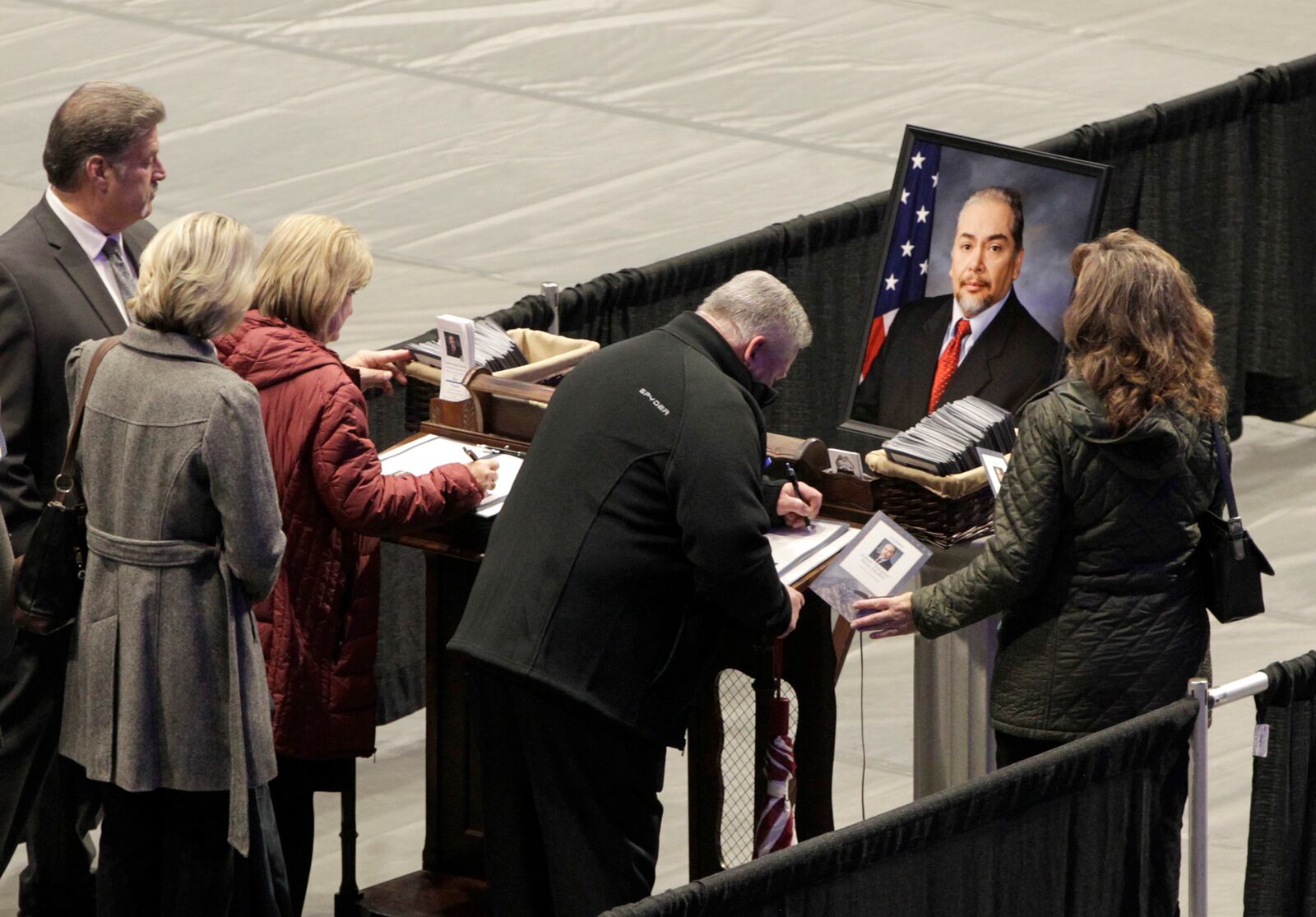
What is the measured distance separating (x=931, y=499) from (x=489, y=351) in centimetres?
122

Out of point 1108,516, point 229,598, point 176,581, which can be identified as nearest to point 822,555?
point 1108,516

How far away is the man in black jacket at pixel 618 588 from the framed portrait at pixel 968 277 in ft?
4.39

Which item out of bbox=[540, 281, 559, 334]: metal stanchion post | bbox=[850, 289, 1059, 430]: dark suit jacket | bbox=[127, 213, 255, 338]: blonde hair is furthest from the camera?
bbox=[540, 281, 559, 334]: metal stanchion post

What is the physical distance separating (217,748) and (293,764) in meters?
0.46

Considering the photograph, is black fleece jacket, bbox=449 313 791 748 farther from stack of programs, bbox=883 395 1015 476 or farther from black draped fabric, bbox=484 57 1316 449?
black draped fabric, bbox=484 57 1316 449

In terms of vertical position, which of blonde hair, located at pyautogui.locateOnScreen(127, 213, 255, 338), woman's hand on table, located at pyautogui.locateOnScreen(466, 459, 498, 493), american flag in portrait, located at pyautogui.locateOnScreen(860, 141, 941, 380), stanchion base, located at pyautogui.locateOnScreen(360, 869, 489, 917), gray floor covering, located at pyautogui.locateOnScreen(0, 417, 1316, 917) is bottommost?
gray floor covering, located at pyautogui.locateOnScreen(0, 417, 1316, 917)

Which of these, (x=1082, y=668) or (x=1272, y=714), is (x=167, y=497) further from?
(x=1272, y=714)

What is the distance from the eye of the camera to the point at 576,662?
479cm

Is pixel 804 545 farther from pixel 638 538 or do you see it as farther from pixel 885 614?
pixel 638 538

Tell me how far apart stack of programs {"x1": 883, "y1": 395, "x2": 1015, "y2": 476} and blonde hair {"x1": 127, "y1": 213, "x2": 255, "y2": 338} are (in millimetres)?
1621

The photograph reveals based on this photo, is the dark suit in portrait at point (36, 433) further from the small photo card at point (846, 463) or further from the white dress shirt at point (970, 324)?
the white dress shirt at point (970, 324)

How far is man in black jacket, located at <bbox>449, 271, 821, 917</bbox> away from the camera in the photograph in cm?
470

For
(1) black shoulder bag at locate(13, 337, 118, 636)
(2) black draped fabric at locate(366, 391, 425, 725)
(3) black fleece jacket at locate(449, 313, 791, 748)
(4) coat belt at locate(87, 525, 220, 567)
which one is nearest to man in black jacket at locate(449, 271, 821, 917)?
(3) black fleece jacket at locate(449, 313, 791, 748)

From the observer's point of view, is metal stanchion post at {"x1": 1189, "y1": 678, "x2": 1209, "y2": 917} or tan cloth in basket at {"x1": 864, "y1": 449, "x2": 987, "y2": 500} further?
tan cloth in basket at {"x1": 864, "y1": 449, "x2": 987, "y2": 500}
